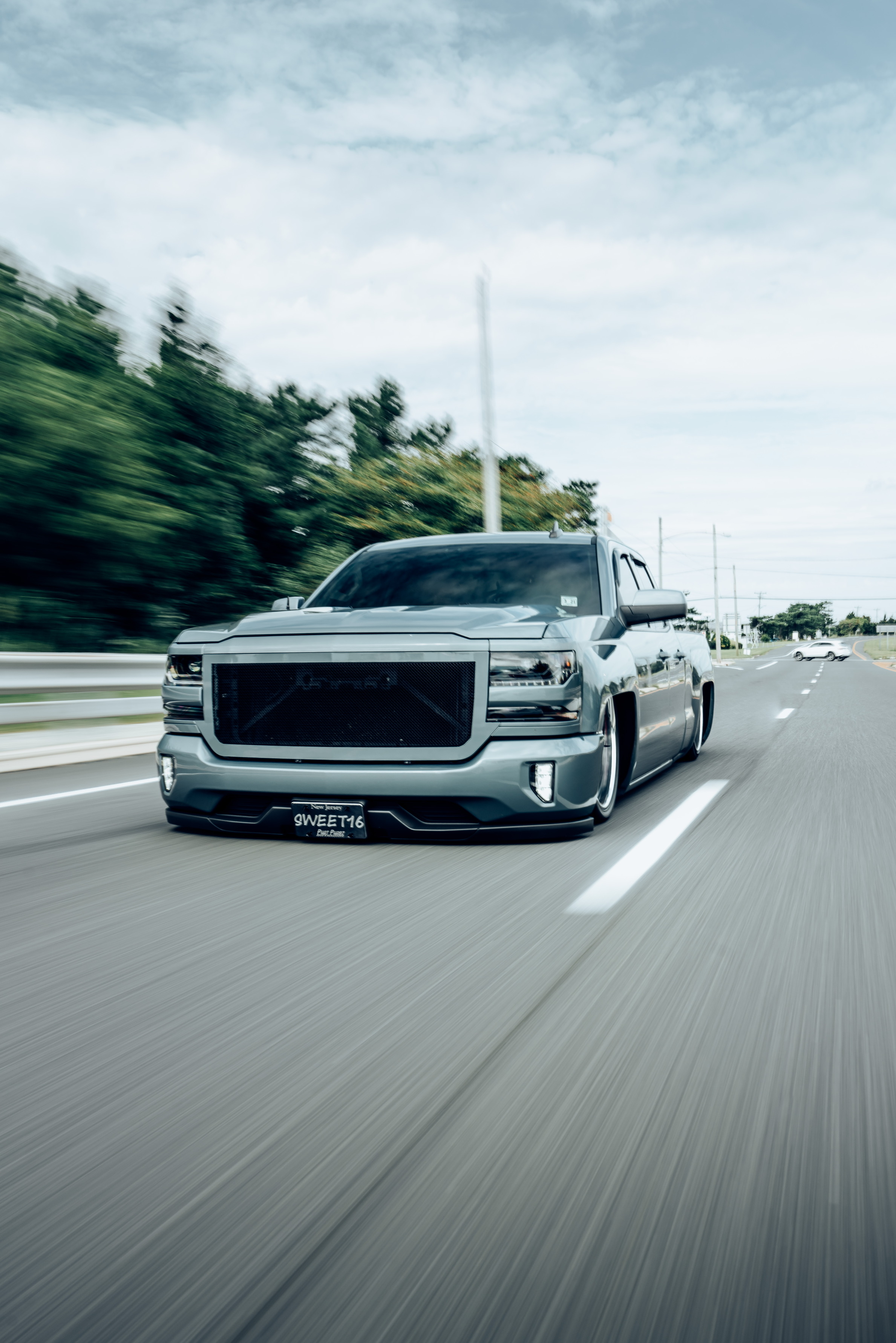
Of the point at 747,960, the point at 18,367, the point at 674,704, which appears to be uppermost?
the point at 18,367

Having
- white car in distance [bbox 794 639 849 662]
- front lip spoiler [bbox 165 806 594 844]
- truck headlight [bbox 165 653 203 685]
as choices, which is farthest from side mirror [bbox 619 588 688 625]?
white car in distance [bbox 794 639 849 662]

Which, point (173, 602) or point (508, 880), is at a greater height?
point (173, 602)

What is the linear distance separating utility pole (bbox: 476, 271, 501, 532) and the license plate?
64.6ft

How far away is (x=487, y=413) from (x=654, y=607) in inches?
790

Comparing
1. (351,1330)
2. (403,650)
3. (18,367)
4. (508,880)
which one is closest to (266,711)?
(403,650)

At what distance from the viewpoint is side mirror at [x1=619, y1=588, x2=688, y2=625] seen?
632cm

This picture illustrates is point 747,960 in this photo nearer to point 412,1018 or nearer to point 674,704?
point 412,1018

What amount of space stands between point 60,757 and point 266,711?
19.0ft

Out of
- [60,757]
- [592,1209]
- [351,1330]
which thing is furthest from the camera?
[60,757]

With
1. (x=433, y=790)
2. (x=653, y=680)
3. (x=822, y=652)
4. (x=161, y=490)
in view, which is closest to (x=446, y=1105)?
(x=433, y=790)

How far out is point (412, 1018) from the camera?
3229 mm

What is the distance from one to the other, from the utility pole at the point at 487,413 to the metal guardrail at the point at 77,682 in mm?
12882

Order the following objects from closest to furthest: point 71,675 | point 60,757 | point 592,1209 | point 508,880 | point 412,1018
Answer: point 592,1209, point 412,1018, point 508,880, point 60,757, point 71,675

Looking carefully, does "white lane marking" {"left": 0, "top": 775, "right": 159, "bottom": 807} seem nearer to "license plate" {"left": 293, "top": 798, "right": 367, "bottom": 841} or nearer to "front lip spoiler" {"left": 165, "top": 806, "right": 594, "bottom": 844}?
"front lip spoiler" {"left": 165, "top": 806, "right": 594, "bottom": 844}
